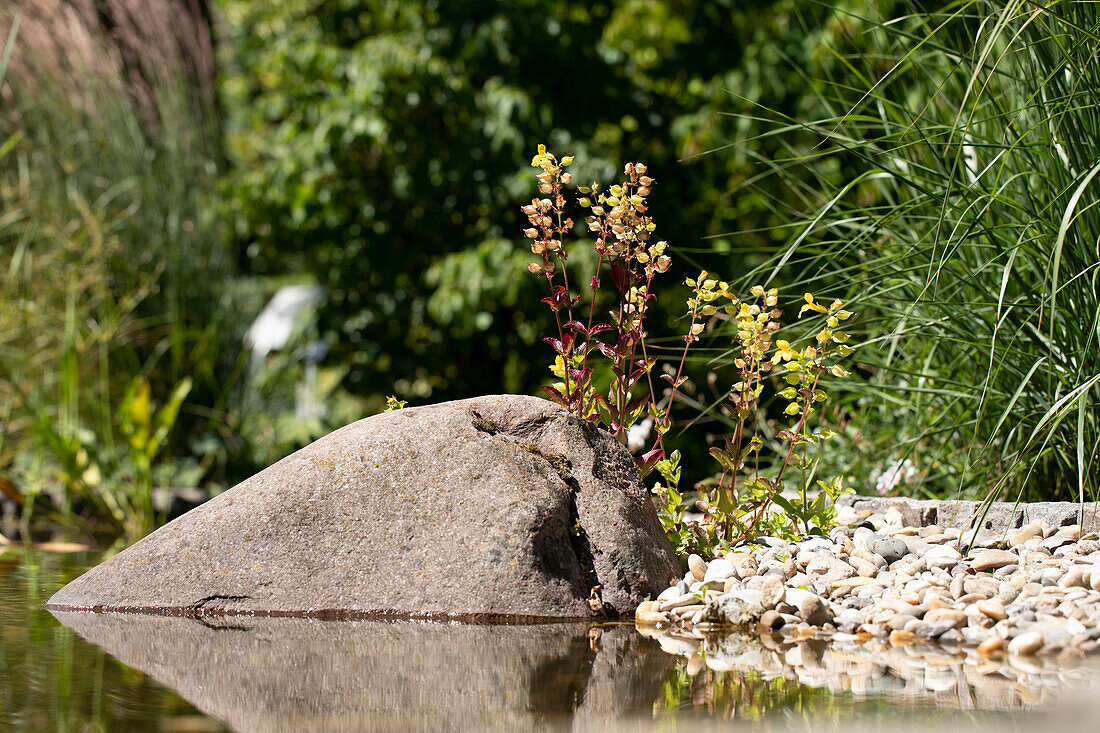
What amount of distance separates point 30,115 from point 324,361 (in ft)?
5.97

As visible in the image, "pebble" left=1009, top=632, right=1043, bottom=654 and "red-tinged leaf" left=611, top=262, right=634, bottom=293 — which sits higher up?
"red-tinged leaf" left=611, top=262, right=634, bottom=293

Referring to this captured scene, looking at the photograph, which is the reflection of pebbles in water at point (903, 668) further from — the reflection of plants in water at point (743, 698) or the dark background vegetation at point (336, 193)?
the dark background vegetation at point (336, 193)

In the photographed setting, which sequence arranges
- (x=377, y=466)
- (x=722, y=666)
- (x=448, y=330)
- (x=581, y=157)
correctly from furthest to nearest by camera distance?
(x=448, y=330)
(x=581, y=157)
(x=377, y=466)
(x=722, y=666)

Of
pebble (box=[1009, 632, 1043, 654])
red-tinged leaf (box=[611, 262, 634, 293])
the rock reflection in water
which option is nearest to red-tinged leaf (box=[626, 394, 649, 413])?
red-tinged leaf (box=[611, 262, 634, 293])

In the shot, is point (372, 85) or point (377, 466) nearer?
point (377, 466)

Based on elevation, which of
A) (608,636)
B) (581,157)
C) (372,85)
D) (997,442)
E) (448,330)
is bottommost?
(608,636)

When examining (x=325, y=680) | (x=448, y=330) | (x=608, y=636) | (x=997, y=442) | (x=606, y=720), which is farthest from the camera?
(x=448, y=330)

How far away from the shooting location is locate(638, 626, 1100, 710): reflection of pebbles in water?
4.10 feet

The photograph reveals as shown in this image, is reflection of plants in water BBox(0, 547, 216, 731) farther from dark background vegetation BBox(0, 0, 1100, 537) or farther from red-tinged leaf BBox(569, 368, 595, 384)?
dark background vegetation BBox(0, 0, 1100, 537)

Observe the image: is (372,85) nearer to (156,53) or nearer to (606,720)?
(156,53)

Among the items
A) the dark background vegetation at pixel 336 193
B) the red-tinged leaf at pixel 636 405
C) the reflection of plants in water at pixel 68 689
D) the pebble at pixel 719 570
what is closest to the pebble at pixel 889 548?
the pebble at pixel 719 570

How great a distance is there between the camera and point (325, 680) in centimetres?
136

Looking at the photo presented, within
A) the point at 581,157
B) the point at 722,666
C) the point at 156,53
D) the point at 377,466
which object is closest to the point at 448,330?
the point at 581,157

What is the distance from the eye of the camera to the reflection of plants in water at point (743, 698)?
3.90 feet
